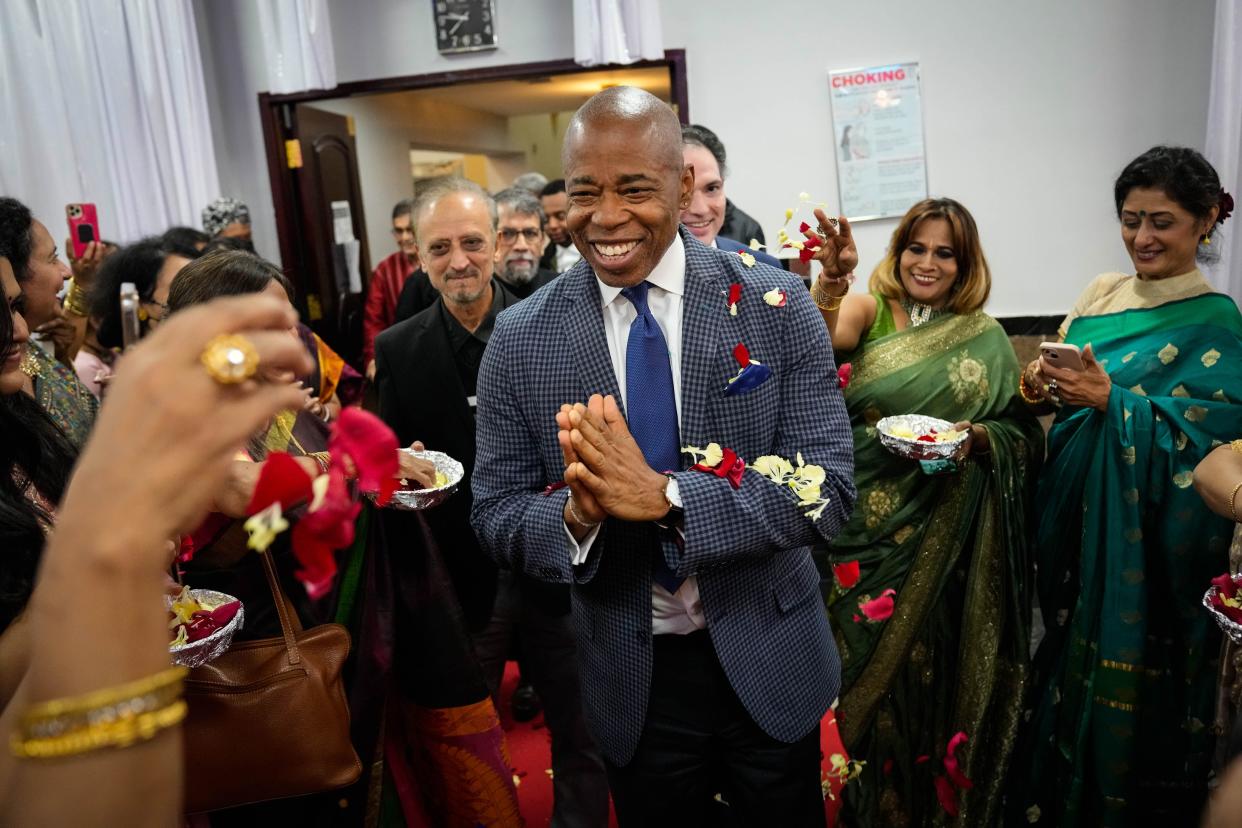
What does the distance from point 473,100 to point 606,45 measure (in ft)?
17.5

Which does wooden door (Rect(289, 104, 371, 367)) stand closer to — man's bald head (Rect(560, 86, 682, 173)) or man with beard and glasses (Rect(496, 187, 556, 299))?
man with beard and glasses (Rect(496, 187, 556, 299))

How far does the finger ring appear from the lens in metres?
0.66

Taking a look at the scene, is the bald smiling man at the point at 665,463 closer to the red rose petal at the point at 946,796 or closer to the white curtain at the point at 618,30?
the red rose petal at the point at 946,796

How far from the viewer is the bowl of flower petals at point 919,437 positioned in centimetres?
229

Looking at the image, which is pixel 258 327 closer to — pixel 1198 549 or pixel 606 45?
pixel 1198 549

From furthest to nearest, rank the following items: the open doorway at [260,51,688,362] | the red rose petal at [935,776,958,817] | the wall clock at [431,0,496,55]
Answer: the open doorway at [260,51,688,362], the wall clock at [431,0,496,55], the red rose petal at [935,776,958,817]

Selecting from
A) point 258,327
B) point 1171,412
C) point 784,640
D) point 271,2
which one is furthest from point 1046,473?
point 271,2

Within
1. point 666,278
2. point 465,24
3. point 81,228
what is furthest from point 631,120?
point 465,24

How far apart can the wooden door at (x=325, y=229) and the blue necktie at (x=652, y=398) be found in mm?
4375

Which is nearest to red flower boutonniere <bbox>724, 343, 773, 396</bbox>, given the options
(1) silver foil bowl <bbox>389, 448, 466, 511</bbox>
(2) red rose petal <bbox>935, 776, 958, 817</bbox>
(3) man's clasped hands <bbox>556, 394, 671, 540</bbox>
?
(3) man's clasped hands <bbox>556, 394, 671, 540</bbox>

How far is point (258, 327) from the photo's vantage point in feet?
2.30

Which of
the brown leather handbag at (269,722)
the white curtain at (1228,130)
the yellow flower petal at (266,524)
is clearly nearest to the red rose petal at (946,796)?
the brown leather handbag at (269,722)

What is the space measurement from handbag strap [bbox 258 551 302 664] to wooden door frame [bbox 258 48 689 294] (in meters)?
3.61

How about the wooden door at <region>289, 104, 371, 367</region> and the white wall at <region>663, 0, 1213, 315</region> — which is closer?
the white wall at <region>663, 0, 1213, 315</region>
